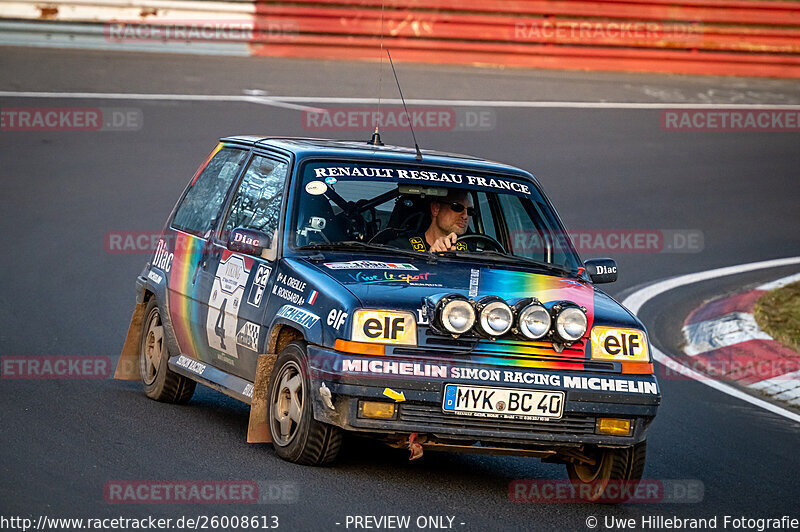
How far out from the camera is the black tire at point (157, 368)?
313 inches

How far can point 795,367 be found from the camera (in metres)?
9.88

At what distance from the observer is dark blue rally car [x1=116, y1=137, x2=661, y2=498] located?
601cm

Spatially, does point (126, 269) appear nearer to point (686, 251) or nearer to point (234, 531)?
point (686, 251)

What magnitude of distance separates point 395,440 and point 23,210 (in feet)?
28.3

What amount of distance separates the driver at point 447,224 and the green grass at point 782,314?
4.11 meters

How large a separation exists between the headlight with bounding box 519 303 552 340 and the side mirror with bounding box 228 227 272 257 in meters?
1.52

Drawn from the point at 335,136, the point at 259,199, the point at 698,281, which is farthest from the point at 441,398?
the point at 335,136

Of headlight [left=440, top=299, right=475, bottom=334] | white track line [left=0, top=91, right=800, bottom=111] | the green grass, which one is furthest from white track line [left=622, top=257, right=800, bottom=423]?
white track line [left=0, top=91, right=800, bottom=111]

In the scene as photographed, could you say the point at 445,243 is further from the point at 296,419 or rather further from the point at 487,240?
the point at 296,419

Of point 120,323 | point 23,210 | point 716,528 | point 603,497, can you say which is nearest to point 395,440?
point 603,497

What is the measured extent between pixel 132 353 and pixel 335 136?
1051cm

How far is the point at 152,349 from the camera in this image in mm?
8258

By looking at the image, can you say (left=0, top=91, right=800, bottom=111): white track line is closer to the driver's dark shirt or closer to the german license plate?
the driver's dark shirt

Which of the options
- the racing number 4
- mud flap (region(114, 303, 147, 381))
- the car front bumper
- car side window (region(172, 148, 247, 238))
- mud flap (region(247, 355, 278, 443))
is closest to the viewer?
the car front bumper
